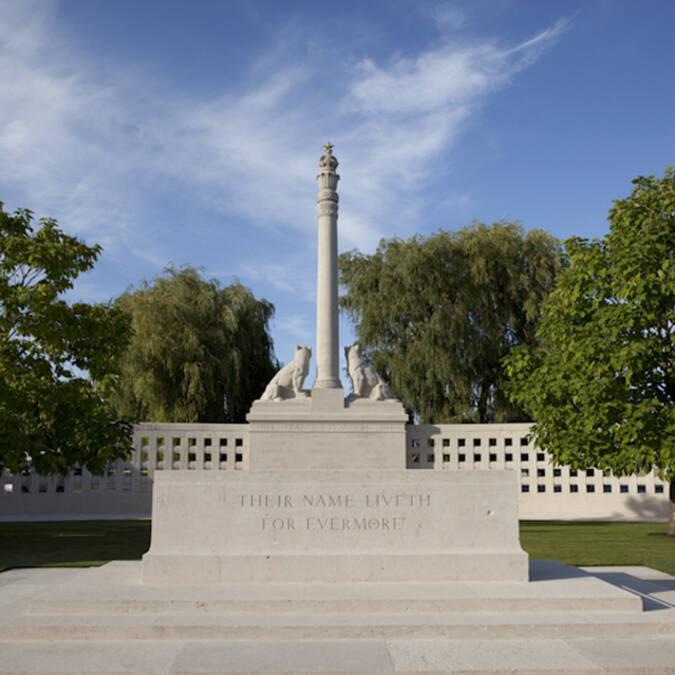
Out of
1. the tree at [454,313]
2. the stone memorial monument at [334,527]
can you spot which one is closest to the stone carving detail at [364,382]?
the tree at [454,313]

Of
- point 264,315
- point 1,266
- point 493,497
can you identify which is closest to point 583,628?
point 493,497

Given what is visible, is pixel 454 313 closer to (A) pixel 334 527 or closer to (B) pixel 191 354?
(B) pixel 191 354

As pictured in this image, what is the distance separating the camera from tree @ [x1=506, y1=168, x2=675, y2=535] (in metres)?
16.5

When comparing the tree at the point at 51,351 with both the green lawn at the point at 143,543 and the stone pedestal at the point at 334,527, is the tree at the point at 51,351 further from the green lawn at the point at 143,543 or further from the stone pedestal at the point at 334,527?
the stone pedestal at the point at 334,527

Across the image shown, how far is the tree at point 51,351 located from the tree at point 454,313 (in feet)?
52.1

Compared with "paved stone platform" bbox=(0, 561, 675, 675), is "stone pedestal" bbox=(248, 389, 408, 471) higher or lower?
higher

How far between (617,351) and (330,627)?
40.0 feet

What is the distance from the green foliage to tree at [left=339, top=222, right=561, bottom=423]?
11.3m

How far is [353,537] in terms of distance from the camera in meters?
8.13

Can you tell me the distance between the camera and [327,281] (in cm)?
2386

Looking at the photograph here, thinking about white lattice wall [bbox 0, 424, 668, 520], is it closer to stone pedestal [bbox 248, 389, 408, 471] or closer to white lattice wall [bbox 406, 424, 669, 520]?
white lattice wall [bbox 406, 424, 669, 520]

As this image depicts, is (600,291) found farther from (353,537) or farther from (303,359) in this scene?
(353,537)

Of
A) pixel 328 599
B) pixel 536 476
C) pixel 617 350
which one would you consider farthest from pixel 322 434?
pixel 328 599

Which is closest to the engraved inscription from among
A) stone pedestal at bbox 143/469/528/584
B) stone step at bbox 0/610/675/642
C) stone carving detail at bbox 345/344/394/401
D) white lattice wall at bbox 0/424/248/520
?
stone pedestal at bbox 143/469/528/584
